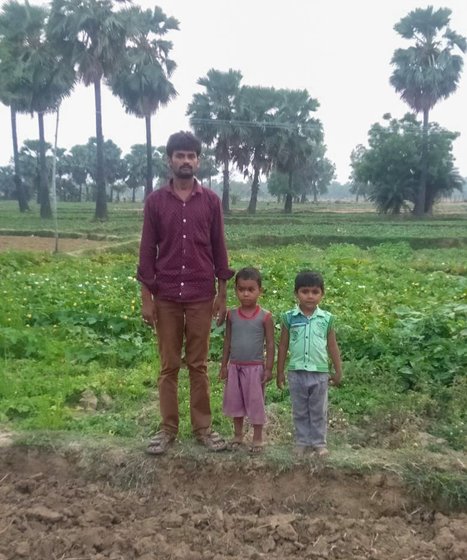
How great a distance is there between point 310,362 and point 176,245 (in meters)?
Answer: 1.17

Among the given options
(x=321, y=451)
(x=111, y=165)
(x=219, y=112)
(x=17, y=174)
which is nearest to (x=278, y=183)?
(x=219, y=112)

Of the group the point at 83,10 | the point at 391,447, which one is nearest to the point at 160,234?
the point at 391,447

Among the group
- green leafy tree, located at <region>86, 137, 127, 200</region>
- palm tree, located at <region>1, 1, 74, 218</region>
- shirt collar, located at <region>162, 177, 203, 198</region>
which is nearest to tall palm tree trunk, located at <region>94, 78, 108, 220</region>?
palm tree, located at <region>1, 1, 74, 218</region>

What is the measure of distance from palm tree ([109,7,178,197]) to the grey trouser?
32277 millimetres

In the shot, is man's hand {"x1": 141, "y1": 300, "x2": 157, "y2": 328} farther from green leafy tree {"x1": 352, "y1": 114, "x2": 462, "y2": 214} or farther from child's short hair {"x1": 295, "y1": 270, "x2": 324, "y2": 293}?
green leafy tree {"x1": 352, "y1": 114, "x2": 462, "y2": 214}

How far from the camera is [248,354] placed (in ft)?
14.0

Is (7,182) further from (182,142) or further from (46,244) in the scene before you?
(182,142)

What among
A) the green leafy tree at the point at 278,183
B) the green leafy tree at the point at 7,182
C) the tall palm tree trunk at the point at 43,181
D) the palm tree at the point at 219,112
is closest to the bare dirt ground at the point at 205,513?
the tall palm tree trunk at the point at 43,181

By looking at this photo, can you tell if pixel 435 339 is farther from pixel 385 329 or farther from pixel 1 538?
pixel 1 538

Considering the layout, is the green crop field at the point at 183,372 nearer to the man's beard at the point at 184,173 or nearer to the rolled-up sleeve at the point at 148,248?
the rolled-up sleeve at the point at 148,248

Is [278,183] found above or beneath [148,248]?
above

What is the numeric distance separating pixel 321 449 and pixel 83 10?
29982 mm

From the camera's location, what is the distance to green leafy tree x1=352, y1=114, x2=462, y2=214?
39625 mm

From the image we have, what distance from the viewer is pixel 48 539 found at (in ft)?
10.6
